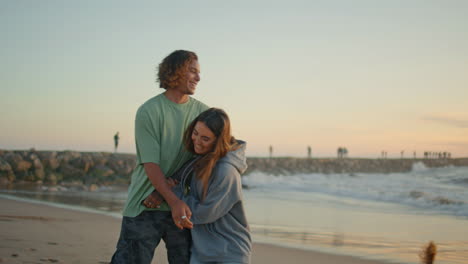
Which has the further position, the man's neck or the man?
the man's neck

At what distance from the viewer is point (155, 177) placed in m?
2.72

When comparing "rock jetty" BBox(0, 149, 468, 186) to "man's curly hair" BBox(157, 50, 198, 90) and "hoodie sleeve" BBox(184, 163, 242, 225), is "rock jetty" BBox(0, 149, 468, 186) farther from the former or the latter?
"hoodie sleeve" BBox(184, 163, 242, 225)

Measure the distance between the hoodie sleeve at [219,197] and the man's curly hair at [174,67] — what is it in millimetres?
583

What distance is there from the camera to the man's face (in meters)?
2.86

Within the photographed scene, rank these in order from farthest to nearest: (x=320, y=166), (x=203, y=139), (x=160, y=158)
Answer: (x=320, y=166), (x=160, y=158), (x=203, y=139)

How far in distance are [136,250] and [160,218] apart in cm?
21

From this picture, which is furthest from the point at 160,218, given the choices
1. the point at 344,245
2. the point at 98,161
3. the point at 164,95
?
the point at 98,161

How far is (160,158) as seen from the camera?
2881 millimetres

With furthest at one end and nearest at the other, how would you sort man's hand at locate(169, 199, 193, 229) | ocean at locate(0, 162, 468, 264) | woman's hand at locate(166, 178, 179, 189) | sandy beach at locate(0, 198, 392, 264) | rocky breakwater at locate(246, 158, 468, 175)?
rocky breakwater at locate(246, 158, 468, 175) → ocean at locate(0, 162, 468, 264) → sandy beach at locate(0, 198, 392, 264) → woman's hand at locate(166, 178, 179, 189) → man's hand at locate(169, 199, 193, 229)

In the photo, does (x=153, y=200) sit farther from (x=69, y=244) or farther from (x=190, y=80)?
(x=69, y=244)

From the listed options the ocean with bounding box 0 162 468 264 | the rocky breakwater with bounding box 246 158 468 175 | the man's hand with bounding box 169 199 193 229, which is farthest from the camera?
the rocky breakwater with bounding box 246 158 468 175

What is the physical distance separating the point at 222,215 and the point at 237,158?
30 cm

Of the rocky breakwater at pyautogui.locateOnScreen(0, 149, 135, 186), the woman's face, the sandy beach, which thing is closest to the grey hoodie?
the woman's face

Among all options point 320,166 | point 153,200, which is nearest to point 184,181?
point 153,200
